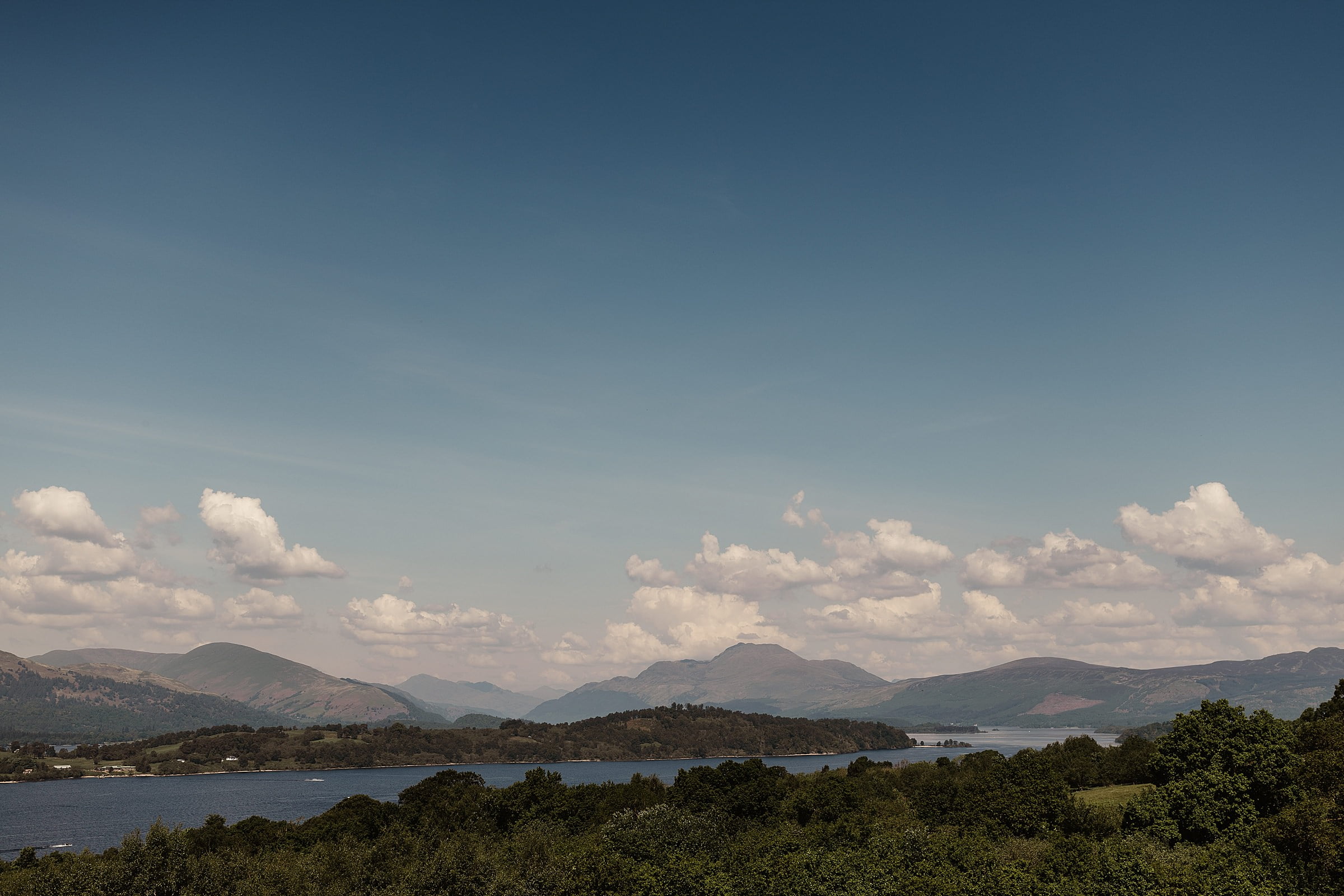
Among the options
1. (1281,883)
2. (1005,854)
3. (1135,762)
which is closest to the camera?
(1281,883)

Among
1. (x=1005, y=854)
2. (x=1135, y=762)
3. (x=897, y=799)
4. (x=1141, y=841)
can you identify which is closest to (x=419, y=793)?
(x=897, y=799)

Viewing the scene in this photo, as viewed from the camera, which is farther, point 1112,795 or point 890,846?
point 1112,795

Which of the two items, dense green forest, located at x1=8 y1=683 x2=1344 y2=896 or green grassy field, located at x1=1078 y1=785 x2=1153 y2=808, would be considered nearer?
dense green forest, located at x1=8 y1=683 x2=1344 y2=896

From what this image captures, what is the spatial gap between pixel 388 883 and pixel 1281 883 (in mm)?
81768

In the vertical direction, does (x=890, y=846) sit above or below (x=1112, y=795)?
above

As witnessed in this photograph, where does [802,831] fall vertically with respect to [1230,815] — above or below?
below

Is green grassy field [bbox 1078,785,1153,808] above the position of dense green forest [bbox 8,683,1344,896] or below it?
below

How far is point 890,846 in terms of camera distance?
3415 inches

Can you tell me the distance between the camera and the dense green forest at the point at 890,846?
7350 centimetres

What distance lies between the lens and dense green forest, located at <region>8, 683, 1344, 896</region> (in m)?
73.5

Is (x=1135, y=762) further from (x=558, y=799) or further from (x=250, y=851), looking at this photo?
(x=250, y=851)

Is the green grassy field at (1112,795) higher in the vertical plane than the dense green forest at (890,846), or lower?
lower

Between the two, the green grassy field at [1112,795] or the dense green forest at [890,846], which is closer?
the dense green forest at [890,846]

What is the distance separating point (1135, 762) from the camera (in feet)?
502
